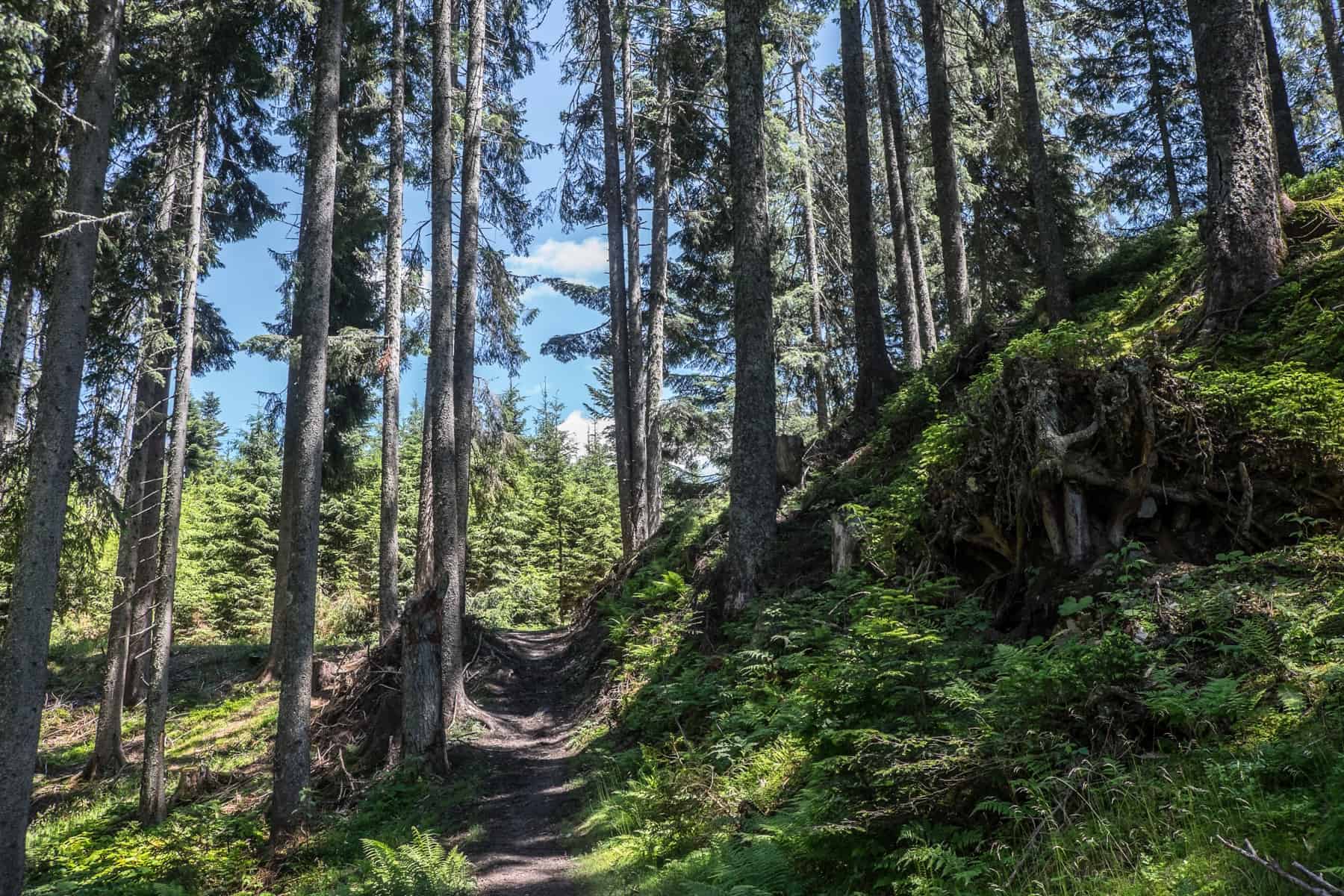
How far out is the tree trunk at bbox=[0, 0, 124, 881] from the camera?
24.7 ft

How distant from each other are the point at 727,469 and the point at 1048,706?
19049 millimetres

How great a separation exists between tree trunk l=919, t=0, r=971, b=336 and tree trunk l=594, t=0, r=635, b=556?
8.90 m

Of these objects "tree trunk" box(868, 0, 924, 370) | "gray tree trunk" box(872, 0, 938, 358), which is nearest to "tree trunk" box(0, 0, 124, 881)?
"tree trunk" box(868, 0, 924, 370)

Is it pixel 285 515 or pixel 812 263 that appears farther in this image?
pixel 812 263

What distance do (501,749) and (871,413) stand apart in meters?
8.15

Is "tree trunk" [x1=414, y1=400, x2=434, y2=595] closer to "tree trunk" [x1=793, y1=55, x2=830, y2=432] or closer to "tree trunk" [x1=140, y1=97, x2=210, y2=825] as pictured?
"tree trunk" [x1=140, y1=97, x2=210, y2=825]

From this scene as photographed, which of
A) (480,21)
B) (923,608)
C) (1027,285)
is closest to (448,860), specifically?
(923,608)

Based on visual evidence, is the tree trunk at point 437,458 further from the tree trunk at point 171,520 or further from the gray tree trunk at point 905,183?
the gray tree trunk at point 905,183

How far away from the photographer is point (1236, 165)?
287 inches

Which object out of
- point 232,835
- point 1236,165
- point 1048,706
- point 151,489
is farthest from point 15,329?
point 1236,165

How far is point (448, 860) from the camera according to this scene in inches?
260

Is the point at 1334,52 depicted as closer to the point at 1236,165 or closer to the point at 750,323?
the point at 1236,165

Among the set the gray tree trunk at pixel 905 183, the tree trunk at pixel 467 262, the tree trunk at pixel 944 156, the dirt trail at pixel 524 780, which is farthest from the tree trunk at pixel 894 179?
the dirt trail at pixel 524 780

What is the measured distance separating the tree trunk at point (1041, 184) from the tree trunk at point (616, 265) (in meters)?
10.6
